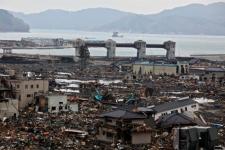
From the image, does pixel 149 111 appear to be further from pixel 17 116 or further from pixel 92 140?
A: pixel 17 116

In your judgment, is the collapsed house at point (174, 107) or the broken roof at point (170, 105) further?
the broken roof at point (170, 105)

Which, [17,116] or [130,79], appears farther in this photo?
[130,79]

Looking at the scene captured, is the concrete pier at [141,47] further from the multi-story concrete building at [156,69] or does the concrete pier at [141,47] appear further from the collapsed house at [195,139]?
the collapsed house at [195,139]

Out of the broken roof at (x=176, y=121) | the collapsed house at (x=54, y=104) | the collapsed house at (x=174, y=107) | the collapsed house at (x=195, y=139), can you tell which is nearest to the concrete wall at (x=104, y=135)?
the collapsed house at (x=195, y=139)

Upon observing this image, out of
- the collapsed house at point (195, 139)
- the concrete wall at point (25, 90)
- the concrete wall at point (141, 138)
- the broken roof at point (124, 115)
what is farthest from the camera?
the concrete wall at point (25, 90)

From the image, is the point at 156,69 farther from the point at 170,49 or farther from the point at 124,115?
the point at 124,115

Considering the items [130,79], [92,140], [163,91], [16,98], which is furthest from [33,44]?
[92,140]

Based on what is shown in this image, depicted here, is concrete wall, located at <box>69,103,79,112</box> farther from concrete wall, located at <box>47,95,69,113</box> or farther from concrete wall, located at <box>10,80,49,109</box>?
concrete wall, located at <box>10,80,49,109</box>
